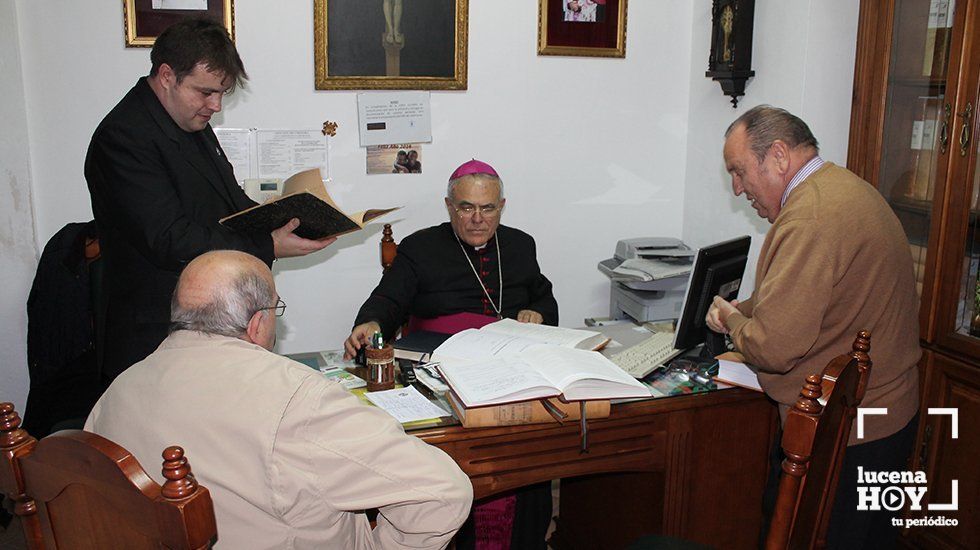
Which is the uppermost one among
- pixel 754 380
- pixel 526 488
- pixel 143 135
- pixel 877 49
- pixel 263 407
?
pixel 877 49

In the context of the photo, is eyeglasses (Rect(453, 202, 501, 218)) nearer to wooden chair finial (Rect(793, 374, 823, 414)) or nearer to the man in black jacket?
the man in black jacket

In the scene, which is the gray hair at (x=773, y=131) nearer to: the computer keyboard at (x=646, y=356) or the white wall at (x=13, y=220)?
the computer keyboard at (x=646, y=356)

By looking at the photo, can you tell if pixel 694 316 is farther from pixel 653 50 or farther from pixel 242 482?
pixel 653 50

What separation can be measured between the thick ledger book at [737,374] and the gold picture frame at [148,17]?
2178 millimetres

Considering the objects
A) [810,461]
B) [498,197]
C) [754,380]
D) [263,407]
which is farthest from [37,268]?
[810,461]

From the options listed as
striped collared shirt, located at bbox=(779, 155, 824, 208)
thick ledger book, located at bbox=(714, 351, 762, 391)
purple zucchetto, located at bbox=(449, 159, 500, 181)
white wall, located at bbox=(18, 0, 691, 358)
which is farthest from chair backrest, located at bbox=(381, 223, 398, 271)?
striped collared shirt, located at bbox=(779, 155, 824, 208)

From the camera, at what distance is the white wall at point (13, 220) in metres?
3.00

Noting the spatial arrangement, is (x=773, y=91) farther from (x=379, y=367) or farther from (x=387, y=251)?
(x=379, y=367)

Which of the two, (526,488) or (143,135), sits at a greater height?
(143,135)

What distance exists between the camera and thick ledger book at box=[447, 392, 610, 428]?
202 centimetres

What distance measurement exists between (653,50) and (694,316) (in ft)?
5.82

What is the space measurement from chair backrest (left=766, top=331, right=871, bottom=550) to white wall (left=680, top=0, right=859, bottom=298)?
5.50ft

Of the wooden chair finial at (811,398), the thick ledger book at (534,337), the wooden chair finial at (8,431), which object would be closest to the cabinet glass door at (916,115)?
the thick ledger book at (534,337)

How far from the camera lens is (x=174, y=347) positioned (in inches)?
56.2
